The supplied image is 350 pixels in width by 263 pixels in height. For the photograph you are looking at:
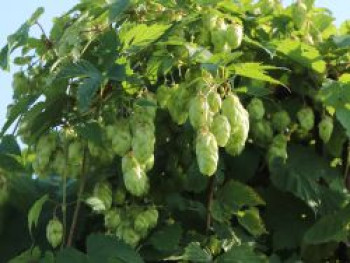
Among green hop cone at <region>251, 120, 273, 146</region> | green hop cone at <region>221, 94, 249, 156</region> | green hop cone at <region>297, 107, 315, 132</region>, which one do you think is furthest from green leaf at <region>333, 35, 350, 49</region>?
green hop cone at <region>221, 94, 249, 156</region>

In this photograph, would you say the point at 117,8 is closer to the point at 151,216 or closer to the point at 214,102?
the point at 214,102

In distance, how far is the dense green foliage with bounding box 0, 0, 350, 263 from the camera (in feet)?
7.63

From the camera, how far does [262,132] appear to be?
2725 millimetres

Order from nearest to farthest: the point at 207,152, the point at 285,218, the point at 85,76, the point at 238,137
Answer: the point at 207,152
the point at 238,137
the point at 85,76
the point at 285,218

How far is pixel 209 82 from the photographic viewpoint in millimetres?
2221

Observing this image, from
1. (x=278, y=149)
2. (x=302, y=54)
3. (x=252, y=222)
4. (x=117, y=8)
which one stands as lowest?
(x=252, y=222)

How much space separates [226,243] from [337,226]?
34cm

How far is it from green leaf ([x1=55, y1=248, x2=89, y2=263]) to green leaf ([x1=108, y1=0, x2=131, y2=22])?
65 centimetres

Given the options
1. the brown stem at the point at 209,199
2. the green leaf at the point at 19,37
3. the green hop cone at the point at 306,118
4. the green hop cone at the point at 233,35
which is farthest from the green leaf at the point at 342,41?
the green leaf at the point at 19,37

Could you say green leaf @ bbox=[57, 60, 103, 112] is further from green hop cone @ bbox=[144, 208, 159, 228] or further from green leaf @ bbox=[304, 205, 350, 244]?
green leaf @ bbox=[304, 205, 350, 244]

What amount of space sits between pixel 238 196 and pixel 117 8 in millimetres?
740

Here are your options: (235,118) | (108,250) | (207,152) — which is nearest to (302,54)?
(235,118)

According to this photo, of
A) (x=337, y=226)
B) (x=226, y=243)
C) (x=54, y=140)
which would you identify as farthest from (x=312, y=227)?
(x=54, y=140)

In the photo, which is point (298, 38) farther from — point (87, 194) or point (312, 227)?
point (87, 194)
